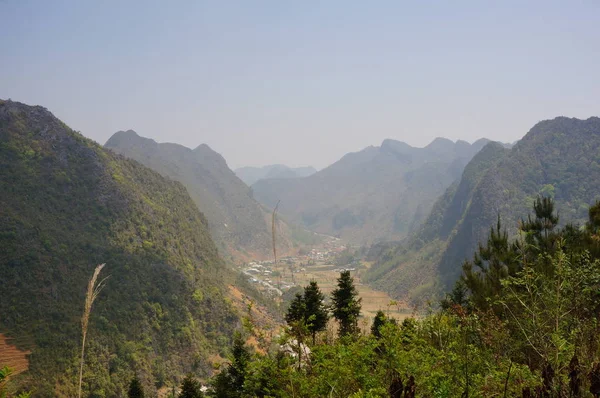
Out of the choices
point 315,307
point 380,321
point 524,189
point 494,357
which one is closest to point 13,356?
point 315,307

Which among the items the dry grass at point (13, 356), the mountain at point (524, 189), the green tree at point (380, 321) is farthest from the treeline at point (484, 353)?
the mountain at point (524, 189)

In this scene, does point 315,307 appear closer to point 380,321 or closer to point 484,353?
point 380,321

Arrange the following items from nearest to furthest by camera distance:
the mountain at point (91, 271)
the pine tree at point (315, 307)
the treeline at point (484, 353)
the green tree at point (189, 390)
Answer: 1. the treeline at point (484, 353)
2. the pine tree at point (315, 307)
3. the green tree at point (189, 390)
4. the mountain at point (91, 271)

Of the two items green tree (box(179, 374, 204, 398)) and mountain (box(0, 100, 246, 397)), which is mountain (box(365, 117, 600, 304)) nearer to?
mountain (box(0, 100, 246, 397))

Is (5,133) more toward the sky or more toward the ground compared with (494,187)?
more toward the sky

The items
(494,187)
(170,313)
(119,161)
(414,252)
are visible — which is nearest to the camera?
(170,313)

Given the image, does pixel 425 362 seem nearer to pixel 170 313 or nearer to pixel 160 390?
pixel 160 390

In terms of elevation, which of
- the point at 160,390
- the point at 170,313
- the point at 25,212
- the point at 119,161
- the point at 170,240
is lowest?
the point at 160,390

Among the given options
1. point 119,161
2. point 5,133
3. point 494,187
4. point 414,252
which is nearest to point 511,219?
point 494,187

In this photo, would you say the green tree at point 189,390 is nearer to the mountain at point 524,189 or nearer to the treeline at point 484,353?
the treeline at point 484,353
